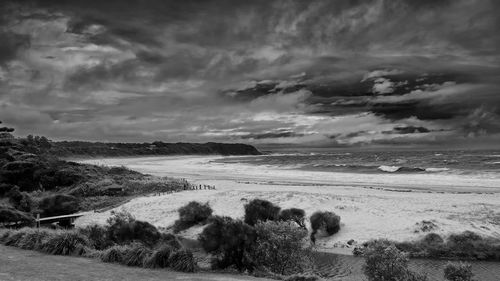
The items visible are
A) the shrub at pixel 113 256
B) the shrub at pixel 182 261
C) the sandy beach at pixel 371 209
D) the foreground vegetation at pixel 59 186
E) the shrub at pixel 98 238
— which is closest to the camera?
the shrub at pixel 182 261

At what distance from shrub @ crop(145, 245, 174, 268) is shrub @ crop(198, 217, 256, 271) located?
106 inches

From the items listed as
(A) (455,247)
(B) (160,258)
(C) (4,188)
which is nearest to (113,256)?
(B) (160,258)

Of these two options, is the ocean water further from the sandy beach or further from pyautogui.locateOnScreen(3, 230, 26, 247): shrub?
pyautogui.locateOnScreen(3, 230, 26, 247): shrub

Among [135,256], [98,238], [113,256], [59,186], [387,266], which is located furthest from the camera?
[59,186]

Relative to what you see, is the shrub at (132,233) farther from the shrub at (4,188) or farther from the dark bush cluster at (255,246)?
the shrub at (4,188)

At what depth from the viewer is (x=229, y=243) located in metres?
18.4

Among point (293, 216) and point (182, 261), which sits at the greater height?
point (182, 261)

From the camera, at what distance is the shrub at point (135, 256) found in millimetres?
15391

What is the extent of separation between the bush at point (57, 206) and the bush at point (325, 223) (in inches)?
884

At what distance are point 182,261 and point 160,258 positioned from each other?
77cm

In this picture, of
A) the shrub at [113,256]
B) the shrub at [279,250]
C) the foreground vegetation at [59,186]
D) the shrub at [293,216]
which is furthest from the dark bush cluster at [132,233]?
the foreground vegetation at [59,186]

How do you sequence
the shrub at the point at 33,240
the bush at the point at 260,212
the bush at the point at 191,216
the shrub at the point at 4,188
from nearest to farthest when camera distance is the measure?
1. the shrub at the point at 33,240
2. the bush at the point at 260,212
3. the bush at the point at 191,216
4. the shrub at the point at 4,188

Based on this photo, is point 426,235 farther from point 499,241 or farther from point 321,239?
point 321,239

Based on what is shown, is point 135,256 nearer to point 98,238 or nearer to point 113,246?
point 113,246
